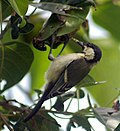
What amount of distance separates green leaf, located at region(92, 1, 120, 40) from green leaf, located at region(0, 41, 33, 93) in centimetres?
71

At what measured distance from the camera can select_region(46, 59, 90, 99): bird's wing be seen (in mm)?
2023

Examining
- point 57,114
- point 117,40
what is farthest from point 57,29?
point 117,40

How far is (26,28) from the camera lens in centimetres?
185

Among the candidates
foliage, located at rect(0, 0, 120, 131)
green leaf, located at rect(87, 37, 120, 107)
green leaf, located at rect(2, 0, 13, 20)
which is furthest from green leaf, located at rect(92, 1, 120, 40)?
green leaf, located at rect(2, 0, 13, 20)

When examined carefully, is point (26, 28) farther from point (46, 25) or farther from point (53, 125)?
point (53, 125)

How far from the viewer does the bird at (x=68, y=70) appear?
79.8 inches

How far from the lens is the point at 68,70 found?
2.12 metres

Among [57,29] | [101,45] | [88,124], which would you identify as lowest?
[101,45]

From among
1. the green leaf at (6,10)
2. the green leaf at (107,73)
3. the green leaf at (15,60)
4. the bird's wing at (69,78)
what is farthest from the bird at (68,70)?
the green leaf at (107,73)

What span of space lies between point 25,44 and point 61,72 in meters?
0.20

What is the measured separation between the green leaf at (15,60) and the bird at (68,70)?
10 centimetres

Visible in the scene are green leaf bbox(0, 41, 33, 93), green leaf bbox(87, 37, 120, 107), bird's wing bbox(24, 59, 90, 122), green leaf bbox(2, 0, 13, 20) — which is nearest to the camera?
green leaf bbox(2, 0, 13, 20)

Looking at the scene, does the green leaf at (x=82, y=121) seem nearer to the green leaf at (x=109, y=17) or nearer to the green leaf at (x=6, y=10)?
the green leaf at (x=6, y=10)

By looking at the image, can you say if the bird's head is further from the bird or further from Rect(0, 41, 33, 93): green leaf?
Rect(0, 41, 33, 93): green leaf
